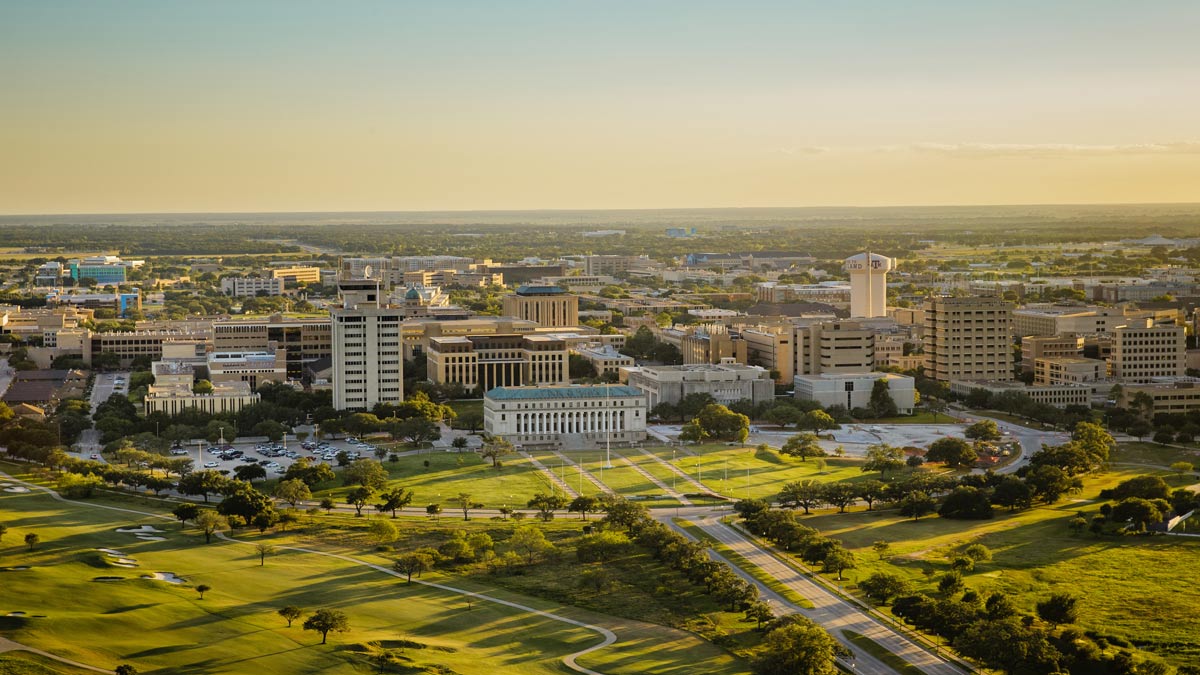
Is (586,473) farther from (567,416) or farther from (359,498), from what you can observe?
(359,498)

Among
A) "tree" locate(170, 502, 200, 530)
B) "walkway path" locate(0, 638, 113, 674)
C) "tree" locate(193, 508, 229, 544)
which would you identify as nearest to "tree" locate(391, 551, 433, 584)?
"tree" locate(193, 508, 229, 544)

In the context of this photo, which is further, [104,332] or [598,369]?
[104,332]

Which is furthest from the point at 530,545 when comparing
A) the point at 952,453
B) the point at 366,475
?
the point at 952,453

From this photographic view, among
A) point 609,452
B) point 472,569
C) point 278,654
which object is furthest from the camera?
point 609,452

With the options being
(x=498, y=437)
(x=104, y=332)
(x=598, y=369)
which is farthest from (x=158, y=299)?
(x=498, y=437)

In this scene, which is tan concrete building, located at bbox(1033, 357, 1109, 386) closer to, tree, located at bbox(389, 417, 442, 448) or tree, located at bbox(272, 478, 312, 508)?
tree, located at bbox(389, 417, 442, 448)

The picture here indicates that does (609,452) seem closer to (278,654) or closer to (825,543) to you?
(825,543)

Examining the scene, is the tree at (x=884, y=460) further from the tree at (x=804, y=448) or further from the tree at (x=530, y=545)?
the tree at (x=530, y=545)
